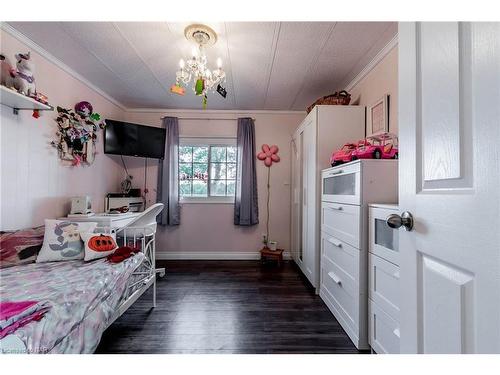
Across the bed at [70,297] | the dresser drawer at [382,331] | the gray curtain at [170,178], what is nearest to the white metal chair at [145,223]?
the bed at [70,297]

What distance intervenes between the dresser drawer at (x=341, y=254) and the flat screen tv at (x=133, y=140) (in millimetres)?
2646

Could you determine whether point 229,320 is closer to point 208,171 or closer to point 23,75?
point 208,171

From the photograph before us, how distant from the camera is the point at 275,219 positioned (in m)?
3.59

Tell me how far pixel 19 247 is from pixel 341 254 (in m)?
2.52

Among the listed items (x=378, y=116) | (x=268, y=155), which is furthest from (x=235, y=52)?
(x=268, y=155)

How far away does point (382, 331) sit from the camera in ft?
4.42

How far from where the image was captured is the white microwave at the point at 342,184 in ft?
5.27

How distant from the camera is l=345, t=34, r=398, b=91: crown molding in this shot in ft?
6.15

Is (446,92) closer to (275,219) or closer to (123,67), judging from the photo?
(123,67)

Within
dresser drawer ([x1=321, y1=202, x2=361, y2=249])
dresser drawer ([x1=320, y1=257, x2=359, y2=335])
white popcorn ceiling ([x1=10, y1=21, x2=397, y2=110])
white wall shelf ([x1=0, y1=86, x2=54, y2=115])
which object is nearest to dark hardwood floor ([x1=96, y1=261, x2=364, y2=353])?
dresser drawer ([x1=320, y1=257, x2=359, y2=335])
